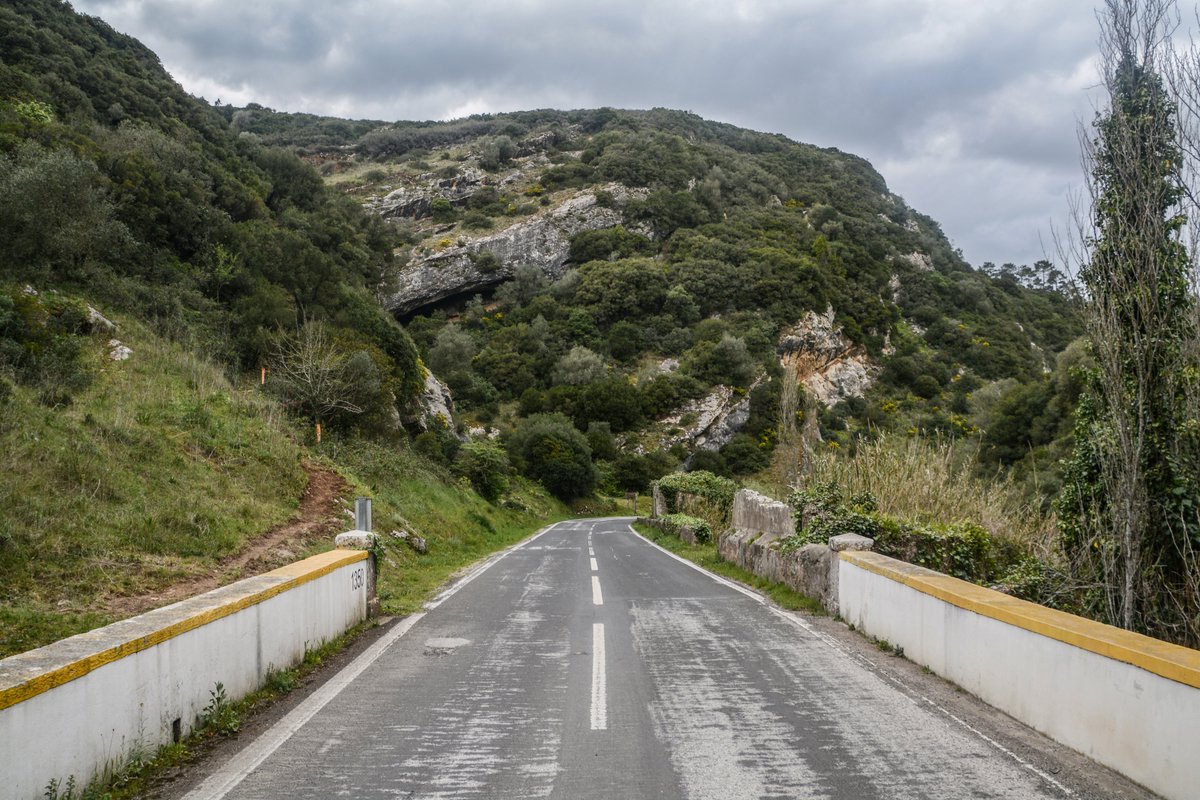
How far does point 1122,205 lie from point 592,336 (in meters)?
67.1

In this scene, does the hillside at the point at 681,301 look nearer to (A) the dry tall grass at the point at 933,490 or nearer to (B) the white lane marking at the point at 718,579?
(B) the white lane marking at the point at 718,579

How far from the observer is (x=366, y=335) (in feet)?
101

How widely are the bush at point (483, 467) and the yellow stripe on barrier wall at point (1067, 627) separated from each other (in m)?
28.4

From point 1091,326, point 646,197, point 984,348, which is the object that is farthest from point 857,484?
point 646,197

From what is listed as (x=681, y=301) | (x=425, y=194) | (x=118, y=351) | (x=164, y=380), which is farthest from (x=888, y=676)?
(x=425, y=194)

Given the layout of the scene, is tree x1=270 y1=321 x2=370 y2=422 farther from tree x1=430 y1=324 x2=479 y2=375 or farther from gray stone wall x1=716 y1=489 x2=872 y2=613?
tree x1=430 y1=324 x2=479 y2=375

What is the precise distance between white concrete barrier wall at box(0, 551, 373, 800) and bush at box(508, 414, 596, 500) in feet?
138

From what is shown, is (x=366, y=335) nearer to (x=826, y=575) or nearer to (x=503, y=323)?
(x=826, y=575)

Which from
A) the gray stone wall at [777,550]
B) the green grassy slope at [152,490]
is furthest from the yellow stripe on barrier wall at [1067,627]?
the green grassy slope at [152,490]

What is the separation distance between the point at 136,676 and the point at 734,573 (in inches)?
517

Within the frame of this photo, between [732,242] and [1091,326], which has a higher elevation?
[732,242]

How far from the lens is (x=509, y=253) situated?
8175 cm

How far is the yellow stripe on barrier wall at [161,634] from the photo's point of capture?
3.68 metres

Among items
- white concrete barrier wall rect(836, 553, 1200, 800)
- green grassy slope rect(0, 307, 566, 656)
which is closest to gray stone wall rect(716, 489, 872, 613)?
white concrete barrier wall rect(836, 553, 1200, 800)
